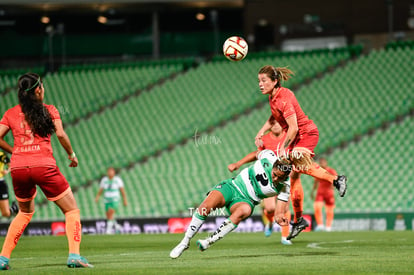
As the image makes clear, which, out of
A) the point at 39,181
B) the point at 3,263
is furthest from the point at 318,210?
the point at 39,181

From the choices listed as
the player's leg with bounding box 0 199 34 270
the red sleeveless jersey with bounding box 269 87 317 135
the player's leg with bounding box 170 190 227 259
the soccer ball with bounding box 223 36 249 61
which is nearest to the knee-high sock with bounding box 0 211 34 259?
the player's leg with bounding box 0 199 34 270

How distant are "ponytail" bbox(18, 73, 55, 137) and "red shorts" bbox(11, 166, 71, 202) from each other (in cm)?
43

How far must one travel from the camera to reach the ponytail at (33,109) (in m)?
8.44

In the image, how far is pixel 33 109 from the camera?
8.48m

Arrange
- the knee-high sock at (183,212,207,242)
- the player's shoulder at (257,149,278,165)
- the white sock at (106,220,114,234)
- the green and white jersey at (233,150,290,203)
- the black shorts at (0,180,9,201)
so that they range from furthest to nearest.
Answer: the white sock at (106,220,114,234) < the black shorts at (0,180,9,201) < the player's shoulder at (257,149,278,165) < the green and white jersey at (233,150,290,203) < the knee-high sock at (183,212,207,242)

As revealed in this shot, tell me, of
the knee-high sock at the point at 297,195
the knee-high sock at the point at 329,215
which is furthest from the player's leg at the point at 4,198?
the knee-high sock at the point at 329,215

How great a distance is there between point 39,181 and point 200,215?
2.15m

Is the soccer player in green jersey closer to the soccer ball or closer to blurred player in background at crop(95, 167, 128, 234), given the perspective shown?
the soccer ball

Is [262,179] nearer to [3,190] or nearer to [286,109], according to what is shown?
[286,109]

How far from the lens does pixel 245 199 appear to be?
978 cm

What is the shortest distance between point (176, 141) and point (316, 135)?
60.6ft

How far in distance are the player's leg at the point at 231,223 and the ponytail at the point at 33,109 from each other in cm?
239

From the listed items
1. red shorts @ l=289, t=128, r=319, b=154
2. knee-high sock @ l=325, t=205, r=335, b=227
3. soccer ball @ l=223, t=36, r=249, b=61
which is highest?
soccer ball @ l=223, t=36, r=249, b=61

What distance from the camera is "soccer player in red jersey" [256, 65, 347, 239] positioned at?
419 inches
